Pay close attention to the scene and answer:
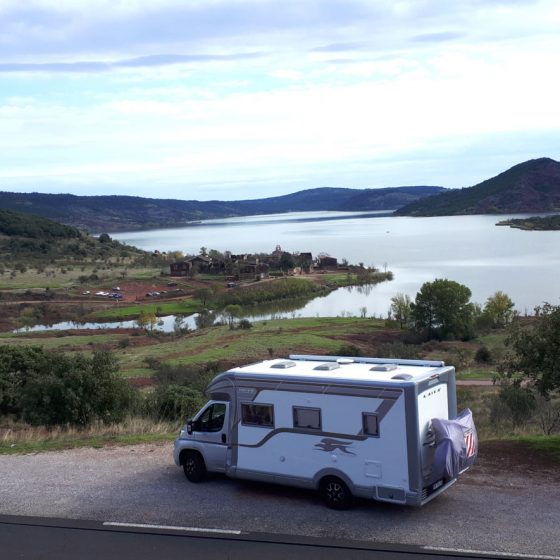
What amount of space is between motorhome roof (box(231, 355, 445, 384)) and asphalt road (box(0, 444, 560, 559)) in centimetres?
187

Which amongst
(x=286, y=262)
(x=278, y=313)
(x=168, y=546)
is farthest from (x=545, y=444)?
(x=286, y=262)

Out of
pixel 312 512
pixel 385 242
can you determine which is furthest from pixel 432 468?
pixel 385 242

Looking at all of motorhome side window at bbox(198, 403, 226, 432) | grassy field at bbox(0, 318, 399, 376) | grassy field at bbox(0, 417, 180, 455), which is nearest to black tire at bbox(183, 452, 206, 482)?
motorhome side window at bbox(198, 403, 226, 432)

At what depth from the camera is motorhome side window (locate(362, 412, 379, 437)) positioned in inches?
394

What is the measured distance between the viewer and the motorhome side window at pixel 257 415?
1105 centimetres

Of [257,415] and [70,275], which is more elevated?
[257,415]

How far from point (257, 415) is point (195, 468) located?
162 centimetres

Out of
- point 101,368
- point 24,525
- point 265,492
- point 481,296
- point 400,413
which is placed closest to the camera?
point 400,413

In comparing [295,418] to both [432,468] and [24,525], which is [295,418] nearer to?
[432,468]

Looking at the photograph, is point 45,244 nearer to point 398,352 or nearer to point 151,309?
point 151,309

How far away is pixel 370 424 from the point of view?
10070 mm

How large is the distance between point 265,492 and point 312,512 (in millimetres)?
1161

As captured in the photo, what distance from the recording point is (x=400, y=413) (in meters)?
9.82

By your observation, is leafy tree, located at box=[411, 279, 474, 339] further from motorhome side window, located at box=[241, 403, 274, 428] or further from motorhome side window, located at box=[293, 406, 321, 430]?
motorhome side window, located at box=[293, 406, 321, 430]
